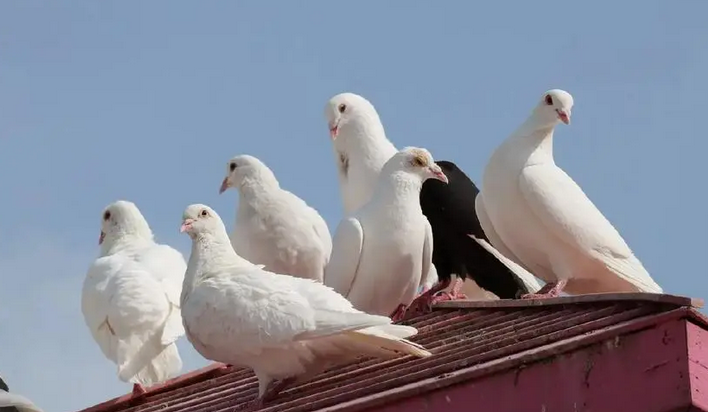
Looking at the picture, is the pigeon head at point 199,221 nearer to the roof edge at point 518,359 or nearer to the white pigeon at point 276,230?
the white pigeon at point 276,230

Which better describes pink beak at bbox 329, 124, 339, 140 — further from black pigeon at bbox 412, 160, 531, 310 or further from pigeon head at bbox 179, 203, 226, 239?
pigeon head at bbox 179, 203, 226, 239

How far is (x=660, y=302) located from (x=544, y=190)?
397 cm

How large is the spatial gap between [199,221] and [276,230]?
2413mm

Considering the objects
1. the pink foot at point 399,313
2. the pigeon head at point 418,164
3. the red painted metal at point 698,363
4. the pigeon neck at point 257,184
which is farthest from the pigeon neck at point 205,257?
the red painted metal at point 698,363

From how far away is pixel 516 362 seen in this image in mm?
7383

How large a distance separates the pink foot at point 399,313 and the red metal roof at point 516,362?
2.53 ft

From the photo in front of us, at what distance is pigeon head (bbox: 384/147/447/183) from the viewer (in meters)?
11.4

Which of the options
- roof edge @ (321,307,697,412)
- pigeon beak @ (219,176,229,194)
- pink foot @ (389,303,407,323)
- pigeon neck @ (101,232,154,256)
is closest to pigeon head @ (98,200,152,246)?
pigeon neck @ (101,232,154,256)

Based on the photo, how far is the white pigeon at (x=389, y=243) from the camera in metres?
11.3

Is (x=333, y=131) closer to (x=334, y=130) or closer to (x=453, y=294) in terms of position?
(x=334, y=130)

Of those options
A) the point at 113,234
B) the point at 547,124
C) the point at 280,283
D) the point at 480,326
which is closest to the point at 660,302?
the point at 480,326

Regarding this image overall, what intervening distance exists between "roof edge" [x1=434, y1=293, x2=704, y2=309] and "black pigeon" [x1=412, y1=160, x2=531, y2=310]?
6.81 feet

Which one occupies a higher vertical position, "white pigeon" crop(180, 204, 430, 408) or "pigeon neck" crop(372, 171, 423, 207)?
"pigeon neck" crop(372, 171, 423, 207)

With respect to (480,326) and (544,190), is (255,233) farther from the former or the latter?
(480,326)
